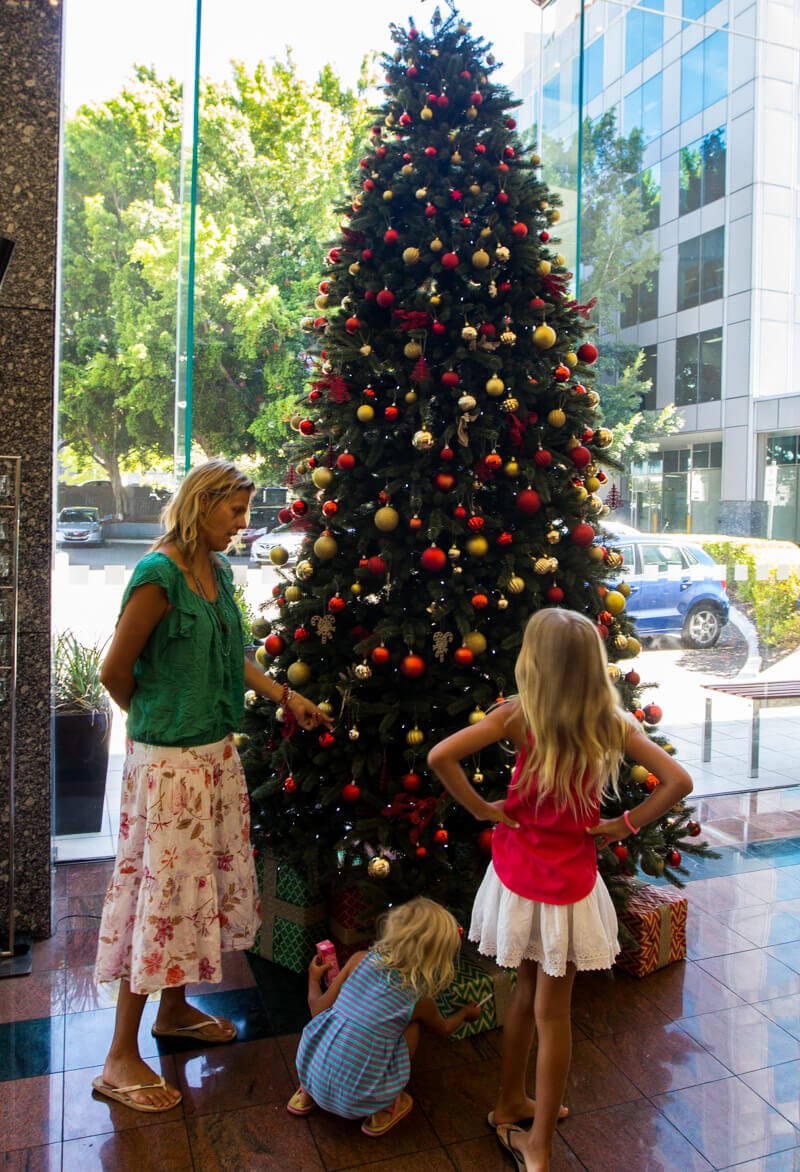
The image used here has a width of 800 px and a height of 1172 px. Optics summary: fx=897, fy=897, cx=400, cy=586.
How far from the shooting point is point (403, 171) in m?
2.82

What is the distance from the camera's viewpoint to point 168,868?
2.26m

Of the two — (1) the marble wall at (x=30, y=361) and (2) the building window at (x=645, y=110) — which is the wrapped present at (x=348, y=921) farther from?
(2) the building window at (x=645, y=110)

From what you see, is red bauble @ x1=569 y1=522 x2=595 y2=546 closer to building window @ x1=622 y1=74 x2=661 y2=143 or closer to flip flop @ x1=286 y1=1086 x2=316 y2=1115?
flip flop @ x1=286 y1=1086 x2=316 y2=1115

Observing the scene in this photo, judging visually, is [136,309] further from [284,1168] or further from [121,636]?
[284,1168]

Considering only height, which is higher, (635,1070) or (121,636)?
(121,636)

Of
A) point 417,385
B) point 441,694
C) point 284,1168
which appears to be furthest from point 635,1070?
point 417,385

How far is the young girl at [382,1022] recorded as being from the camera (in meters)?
2.13

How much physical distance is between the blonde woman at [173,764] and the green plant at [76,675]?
1753 millimetres

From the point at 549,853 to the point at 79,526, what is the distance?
267 cm

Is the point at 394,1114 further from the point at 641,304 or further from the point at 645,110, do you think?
the point at 645,110

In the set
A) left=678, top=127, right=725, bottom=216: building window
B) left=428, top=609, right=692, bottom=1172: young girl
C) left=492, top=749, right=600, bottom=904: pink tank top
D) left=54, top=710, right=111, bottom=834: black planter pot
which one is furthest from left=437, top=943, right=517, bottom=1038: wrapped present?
left=678, top=127, right=725, bottom=216: building window

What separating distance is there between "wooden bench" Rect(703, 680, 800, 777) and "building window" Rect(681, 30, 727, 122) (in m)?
3.20

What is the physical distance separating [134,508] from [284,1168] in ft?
8.75

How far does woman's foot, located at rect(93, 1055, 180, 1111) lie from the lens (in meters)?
2.27
